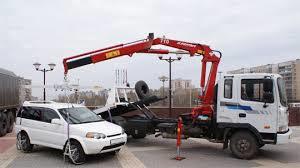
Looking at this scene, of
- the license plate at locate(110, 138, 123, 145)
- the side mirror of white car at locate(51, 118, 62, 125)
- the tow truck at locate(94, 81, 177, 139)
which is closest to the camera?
the license plate at locate(110, 138, 123, 145)

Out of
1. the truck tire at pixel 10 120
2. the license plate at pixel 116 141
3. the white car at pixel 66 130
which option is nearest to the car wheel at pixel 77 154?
the white car at pixel 66 130

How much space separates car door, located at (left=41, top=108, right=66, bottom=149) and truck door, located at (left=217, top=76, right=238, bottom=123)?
4851 millimetres

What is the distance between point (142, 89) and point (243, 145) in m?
5.23

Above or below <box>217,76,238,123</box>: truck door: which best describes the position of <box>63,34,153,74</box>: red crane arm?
above

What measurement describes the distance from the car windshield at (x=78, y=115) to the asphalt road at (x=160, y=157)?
45.2 inches

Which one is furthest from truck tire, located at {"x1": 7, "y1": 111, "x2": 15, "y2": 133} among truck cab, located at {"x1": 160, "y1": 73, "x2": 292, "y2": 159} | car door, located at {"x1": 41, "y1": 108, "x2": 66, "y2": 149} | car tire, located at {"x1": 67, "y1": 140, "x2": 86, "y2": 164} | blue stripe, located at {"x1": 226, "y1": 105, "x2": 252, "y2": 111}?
blue stripe, located at {"x1": 226, "y1": 105, "x2": 252, "y2": 111}

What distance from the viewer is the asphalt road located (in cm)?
981

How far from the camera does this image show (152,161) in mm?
10227

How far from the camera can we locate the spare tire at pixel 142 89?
14.3 metres

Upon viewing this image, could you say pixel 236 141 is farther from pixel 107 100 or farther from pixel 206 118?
pixel 107 100

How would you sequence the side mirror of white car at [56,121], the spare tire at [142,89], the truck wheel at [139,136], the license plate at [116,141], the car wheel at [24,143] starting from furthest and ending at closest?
the spare tire at [142,89] < the truck wheel at [139,136] < the car wheel at [24,143] < the side mirror of white car at [56,121] < the license plate at [116,141]

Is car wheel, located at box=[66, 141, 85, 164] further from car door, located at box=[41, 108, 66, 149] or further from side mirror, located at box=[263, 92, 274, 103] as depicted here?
side mirror, located at box=[263, 92, 274, 103]

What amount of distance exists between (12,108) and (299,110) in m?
17.2

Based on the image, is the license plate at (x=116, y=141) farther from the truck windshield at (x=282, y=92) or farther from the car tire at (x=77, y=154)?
the truck windshield at (x=282, y=92)
